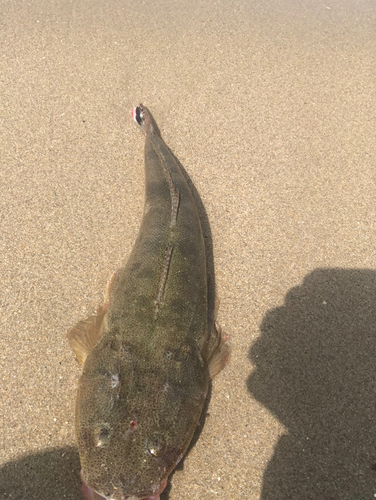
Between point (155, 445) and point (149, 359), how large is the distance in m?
0.53

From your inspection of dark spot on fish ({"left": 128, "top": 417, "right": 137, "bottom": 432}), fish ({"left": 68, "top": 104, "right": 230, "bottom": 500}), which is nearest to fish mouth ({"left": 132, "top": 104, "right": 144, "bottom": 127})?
fish ({"left": 68, "top": 104, "right": 230, "bottom": 500})

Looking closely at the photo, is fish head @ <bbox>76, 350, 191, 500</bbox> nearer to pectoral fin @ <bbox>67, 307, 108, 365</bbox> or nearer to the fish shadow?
the fish shadow

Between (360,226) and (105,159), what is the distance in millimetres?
2931

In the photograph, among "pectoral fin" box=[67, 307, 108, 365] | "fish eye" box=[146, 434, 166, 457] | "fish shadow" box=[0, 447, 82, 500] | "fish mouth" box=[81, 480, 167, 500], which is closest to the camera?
"fish mouth" box=[81, 480, 167, 500]

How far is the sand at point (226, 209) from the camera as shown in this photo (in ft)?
9.33

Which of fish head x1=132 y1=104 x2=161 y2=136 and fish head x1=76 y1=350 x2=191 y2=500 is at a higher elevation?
fish head x1=132 y1=104 x2=161 y2=136

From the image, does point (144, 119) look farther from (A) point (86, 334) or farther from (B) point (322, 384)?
(B) point (322, 384)

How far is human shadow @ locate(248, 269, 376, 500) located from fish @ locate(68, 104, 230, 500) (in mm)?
515

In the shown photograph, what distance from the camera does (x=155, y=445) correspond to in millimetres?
2273

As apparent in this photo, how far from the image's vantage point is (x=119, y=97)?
4.79 meters

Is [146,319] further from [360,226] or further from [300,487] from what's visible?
[360,226]

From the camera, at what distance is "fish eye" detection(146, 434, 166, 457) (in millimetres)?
2260

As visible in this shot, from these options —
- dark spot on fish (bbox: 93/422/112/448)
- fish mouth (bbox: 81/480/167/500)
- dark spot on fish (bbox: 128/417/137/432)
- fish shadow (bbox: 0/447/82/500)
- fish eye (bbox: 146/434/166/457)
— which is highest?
dark spot on fish (bbox: 128/417/137/432)

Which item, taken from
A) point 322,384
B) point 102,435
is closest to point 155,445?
point 102,435
